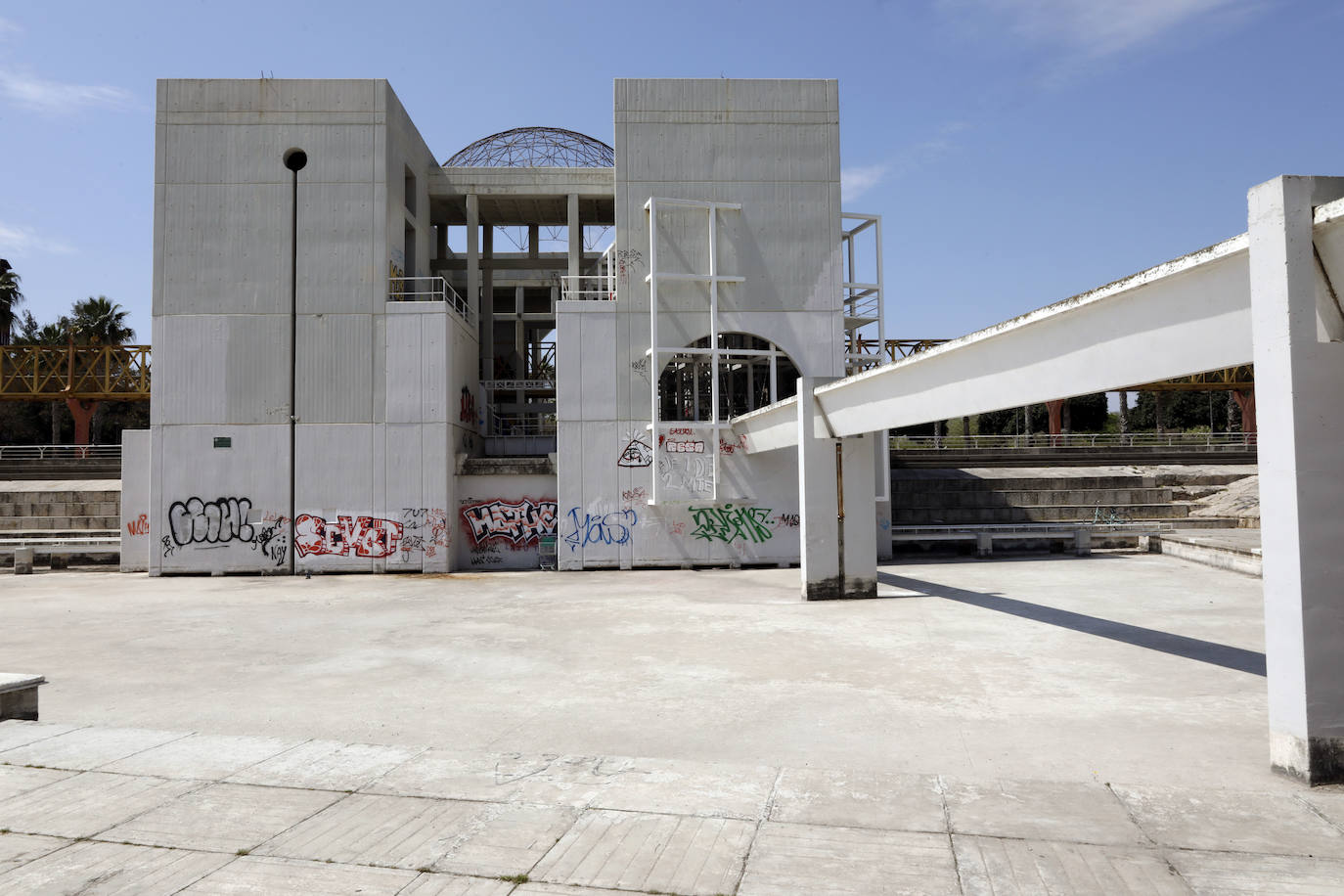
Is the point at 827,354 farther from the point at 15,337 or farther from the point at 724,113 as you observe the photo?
the point at 15,337

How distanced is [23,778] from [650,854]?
17.4 ft

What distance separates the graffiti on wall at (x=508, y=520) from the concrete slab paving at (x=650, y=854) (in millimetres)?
22551

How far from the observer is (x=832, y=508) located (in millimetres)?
20047

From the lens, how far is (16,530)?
3453 cm

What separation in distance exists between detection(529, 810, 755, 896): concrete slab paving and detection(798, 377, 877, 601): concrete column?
13.9 metres

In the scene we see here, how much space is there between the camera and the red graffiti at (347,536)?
27062mm

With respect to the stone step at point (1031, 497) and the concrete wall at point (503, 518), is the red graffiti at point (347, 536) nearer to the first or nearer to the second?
the concrete wall at point (503, 518)

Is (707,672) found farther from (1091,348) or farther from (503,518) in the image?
(503,518)

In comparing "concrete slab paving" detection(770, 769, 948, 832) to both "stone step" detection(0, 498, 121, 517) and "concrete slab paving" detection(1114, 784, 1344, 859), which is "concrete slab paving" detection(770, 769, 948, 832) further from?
"stone step" detection(0, 498, 121, 517)

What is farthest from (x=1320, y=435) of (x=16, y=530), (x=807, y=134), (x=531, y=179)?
(x=16, y=530)

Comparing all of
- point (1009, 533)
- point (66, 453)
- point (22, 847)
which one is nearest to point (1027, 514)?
point (1009, 533)

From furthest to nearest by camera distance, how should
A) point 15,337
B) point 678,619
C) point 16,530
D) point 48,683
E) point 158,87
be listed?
point 15,337 < point 16,530 < point 158,87 < point 678,619 < point 48,683

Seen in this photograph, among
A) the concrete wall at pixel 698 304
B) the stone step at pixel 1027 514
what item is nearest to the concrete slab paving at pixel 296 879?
the concrete wall at pixel 698 304

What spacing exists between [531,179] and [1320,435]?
2823cm
